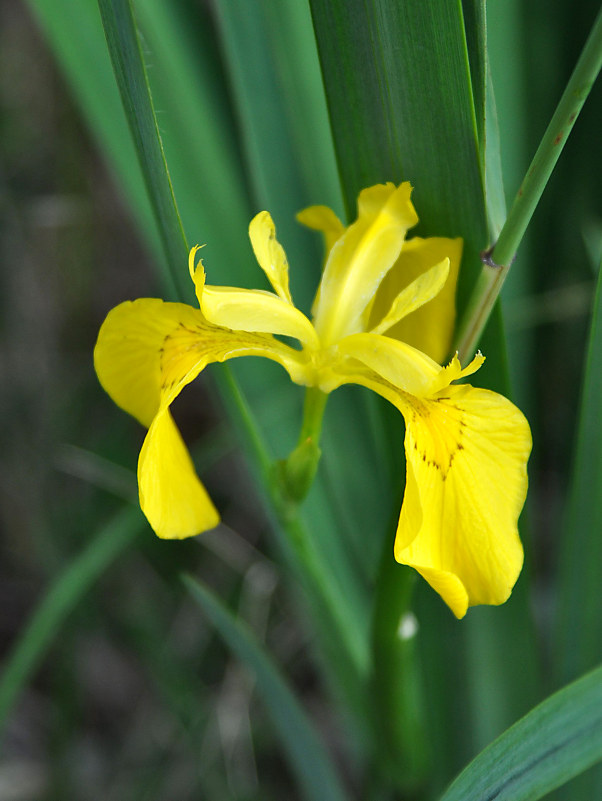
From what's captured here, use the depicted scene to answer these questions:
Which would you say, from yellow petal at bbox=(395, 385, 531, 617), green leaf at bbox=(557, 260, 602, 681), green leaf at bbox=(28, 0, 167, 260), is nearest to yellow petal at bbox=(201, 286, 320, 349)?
yellow petal at bbox=(395, 385, 531, 617)

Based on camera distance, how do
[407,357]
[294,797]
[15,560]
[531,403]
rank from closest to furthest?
[407,357] → [531,403] → [294,797] → [15,560]

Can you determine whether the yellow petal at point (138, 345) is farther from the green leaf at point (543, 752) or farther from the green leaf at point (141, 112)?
the green leaf at point (543, 752)

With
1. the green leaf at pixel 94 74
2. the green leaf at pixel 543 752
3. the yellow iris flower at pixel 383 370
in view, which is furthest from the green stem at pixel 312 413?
the green leaf at pixel 94 74

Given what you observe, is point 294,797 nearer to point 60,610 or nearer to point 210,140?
point 60,610

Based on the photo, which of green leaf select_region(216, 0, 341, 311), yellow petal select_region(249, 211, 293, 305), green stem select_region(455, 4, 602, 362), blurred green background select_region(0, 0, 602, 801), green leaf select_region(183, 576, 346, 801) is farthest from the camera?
blurred green background select_region(0, 0, 602, 801)

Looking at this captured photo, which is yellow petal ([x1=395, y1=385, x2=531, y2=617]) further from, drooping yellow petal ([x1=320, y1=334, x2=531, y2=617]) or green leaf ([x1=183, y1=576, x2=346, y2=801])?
green leaf ([x1=183, y1=576, x2=346, y2=801])

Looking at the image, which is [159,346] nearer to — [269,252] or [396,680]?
[269,252]

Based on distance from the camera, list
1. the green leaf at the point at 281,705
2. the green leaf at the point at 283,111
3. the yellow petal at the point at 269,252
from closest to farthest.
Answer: the yellow petal at the point at 269,252 → the green leaf at the point at 281,705 → the green leaf at the point at 283,111

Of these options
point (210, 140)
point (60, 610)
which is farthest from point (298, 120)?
point (60, 610)
